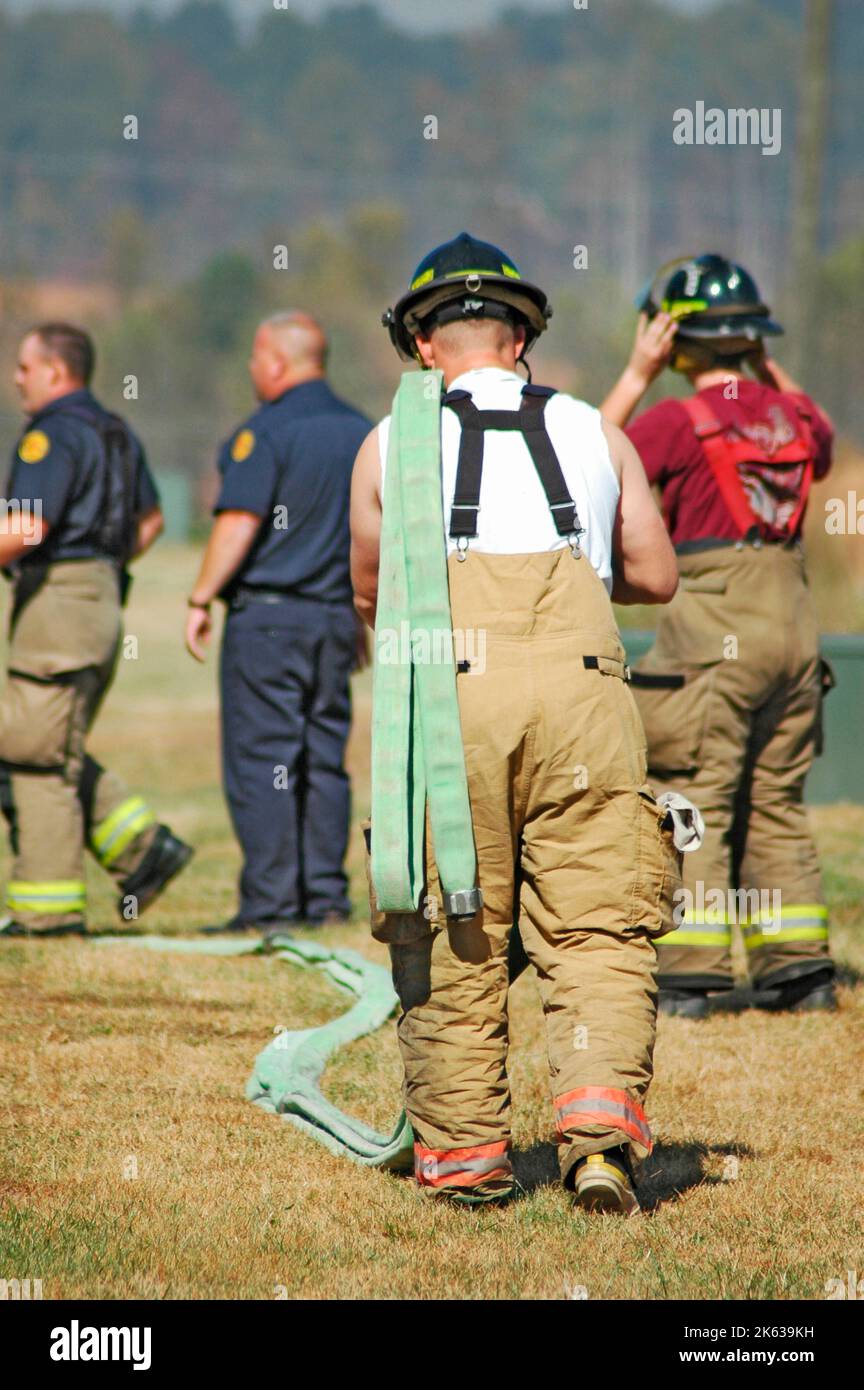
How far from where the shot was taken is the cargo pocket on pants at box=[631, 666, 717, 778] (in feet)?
20.3

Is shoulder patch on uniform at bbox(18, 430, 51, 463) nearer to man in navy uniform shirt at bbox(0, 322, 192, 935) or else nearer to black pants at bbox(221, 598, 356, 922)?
man in navy uniform shirt at bbox(0, 322, 192, 935)

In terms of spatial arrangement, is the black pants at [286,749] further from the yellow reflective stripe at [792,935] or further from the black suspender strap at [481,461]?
the black suspender strap at [481,461]

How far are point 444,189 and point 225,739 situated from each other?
12519cm

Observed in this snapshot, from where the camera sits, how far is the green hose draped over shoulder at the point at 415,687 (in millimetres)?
4184

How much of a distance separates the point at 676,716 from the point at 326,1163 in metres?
2.14

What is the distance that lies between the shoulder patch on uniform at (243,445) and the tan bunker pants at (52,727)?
0.78 meters

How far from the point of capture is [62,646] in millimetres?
7387

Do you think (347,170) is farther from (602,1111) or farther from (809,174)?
(602,1111)

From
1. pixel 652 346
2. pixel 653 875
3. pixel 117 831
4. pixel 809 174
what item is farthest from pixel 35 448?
pixel 809 174

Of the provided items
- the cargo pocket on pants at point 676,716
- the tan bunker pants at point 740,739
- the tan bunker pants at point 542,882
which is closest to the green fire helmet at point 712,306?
the tan bunker pants at point 740,739

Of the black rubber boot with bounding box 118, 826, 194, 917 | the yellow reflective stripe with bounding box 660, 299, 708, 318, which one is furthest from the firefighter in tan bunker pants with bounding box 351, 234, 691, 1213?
the black rubber boot with bounding box 118, 826, 194, 917

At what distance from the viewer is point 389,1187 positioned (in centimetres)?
449

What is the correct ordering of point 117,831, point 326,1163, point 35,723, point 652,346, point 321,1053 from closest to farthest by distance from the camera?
point 326,1163 < point 321,1053 < point 652,346 < point 35,723 < point 117,831
